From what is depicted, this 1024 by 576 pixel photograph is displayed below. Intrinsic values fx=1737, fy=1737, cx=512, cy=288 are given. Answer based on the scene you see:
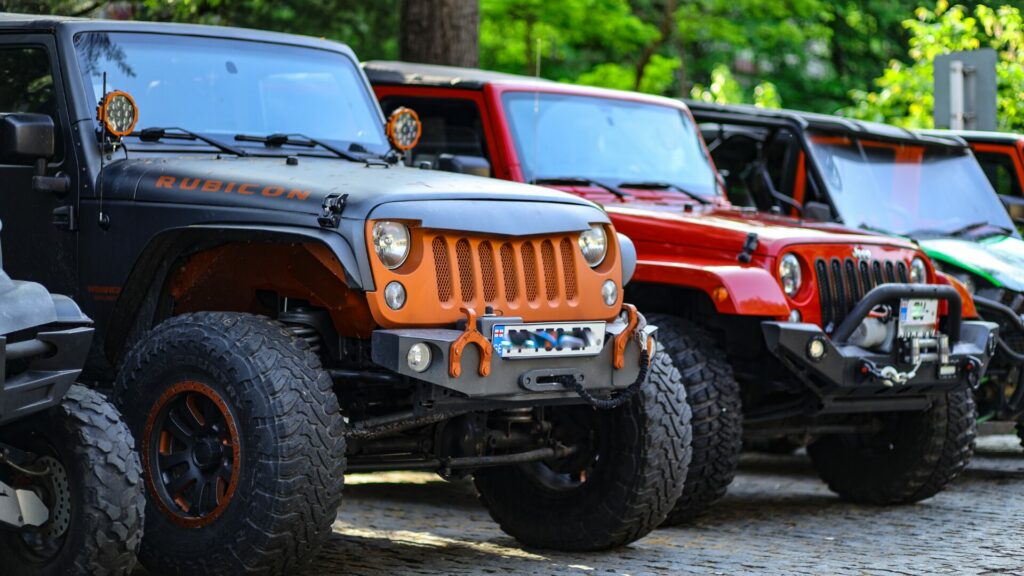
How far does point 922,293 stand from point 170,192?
149 inches

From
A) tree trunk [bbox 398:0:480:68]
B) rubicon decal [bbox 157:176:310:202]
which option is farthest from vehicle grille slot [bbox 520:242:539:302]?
tree trunk [bbox 398:0:480:68]

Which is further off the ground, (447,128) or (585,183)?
(447,128)

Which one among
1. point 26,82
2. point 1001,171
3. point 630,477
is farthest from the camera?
point 1001,171

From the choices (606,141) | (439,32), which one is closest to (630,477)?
(606,141)

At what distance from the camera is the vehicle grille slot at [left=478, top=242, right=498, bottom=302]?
6484mm

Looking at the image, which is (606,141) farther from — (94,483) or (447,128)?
(94,483)

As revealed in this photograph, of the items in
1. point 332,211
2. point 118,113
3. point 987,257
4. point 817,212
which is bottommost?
point 987,257

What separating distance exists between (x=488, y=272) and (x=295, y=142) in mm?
1536

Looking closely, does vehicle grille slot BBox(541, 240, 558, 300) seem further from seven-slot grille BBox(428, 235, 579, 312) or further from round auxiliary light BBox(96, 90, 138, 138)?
round auxiliary light BBox(96, 90, 138, 138)

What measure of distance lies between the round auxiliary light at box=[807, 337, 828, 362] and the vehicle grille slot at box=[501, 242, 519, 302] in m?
2.13

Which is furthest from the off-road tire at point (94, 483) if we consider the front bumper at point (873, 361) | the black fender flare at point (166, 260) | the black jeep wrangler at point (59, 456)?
the front bumper at point (873, 361)

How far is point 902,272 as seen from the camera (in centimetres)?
900

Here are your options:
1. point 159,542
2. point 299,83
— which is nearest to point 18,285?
point 159,542

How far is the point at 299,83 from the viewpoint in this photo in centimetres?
797
